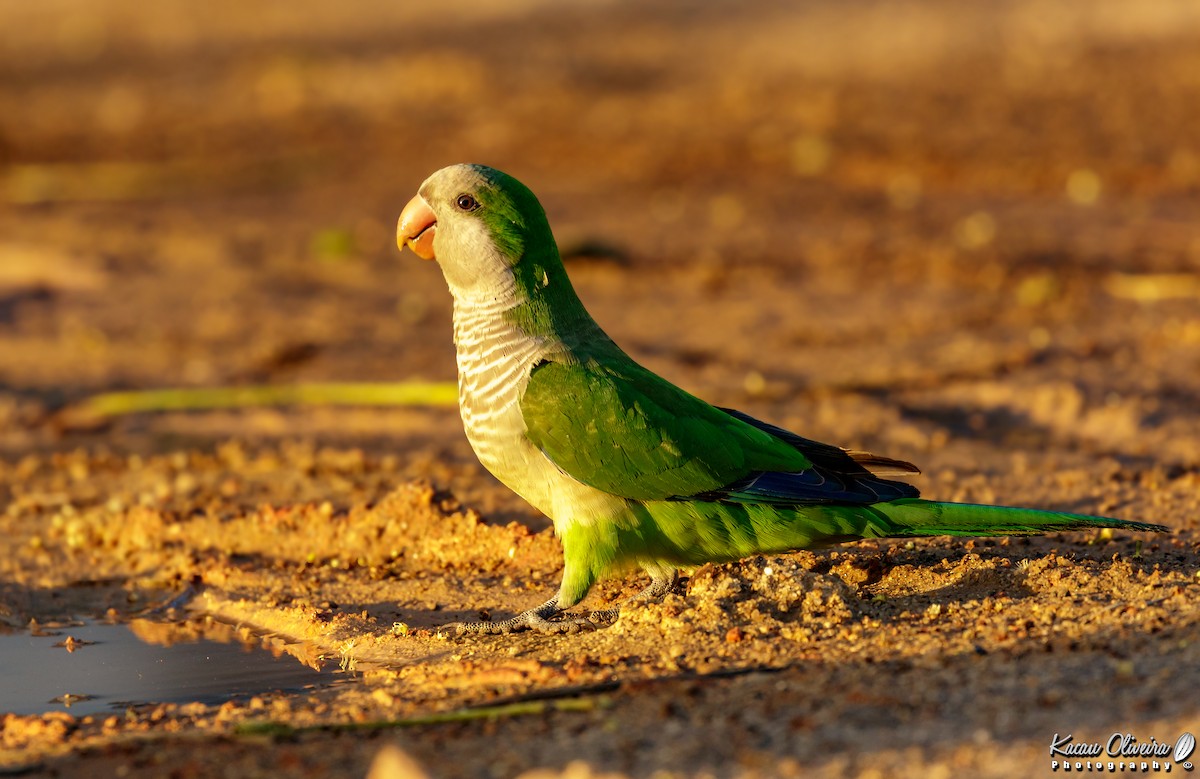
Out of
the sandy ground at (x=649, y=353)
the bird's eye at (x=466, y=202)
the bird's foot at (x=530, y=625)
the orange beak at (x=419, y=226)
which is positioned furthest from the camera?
the orange beak at (x=419, y=226)

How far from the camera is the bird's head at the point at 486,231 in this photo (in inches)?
176

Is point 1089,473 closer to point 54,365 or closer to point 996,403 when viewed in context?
point 996,403

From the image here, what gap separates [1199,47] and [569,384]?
13462mm

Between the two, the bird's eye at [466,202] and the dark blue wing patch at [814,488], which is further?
the bird's eye at [466,202]

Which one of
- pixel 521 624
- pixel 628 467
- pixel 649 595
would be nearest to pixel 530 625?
pixel 521 624

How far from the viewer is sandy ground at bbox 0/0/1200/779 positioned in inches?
140

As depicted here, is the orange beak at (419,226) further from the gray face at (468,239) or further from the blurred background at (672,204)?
the blurred background at (672,204)

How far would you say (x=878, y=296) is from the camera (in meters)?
9.03

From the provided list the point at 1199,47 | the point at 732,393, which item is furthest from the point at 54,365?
the point at 1199,47

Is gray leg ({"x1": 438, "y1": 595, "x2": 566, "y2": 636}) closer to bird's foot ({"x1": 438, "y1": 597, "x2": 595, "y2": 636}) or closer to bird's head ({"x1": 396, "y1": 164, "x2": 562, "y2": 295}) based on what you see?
bird's foot ({"x1": 438, "y1": 597, "x2": 595, "y2": 636})

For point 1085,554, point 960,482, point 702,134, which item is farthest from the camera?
point 702,134

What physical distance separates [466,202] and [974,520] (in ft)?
5.66

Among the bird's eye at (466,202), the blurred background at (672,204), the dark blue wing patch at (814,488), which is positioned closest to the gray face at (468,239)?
the bird's eye at (466,202)

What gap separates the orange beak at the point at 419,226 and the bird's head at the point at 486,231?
1.1 inches
